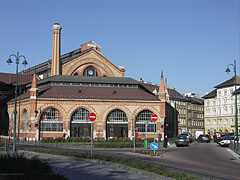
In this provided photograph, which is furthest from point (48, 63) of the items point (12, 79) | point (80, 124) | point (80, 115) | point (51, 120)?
point (80, 124)

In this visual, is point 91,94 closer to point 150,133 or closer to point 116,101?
point 116,101

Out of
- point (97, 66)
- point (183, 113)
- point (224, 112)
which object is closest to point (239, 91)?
point (224, 112)

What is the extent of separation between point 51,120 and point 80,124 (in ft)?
15.4

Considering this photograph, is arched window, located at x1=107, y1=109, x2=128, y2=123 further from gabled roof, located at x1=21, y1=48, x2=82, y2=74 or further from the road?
the road

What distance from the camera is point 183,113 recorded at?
126875 mm

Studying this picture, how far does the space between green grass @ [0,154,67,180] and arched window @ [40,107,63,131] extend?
40969 mm

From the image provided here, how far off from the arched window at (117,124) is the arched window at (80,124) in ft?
11.4

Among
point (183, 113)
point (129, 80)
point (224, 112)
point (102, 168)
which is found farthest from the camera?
point (183, 113)

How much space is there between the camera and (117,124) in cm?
6209

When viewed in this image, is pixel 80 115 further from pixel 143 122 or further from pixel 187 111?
pixel 187 111

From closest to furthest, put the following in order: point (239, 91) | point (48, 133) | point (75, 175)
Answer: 1. point (75, 175)
2. point (48, 133)
3. point (239, 91)

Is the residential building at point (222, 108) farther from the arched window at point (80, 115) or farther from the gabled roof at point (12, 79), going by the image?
the arched window at point (80, 115)

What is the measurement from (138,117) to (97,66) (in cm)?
2157

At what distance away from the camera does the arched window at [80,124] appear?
6044 cm
